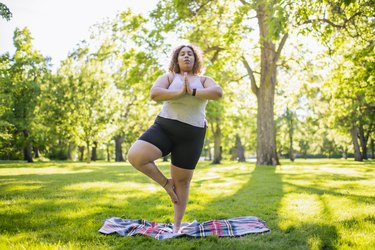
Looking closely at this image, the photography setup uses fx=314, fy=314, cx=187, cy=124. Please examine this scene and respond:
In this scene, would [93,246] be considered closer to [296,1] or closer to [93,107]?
[296,1]

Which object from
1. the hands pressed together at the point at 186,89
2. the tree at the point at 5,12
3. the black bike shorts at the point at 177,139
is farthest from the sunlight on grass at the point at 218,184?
the tree at the point at 5,12

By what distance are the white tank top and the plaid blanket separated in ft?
4.58

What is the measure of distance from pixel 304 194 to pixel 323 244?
14.2 feet

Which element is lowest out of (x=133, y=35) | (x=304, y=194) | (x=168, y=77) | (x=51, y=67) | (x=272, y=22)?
(x=304, y=194)

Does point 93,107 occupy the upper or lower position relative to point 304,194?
upper

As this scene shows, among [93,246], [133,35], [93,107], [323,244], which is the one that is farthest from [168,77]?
[93,107]

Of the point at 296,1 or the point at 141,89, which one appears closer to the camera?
the point at 296,1

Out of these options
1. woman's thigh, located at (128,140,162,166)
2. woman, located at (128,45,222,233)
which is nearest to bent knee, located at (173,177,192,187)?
woman, located at (128,45,222,233)

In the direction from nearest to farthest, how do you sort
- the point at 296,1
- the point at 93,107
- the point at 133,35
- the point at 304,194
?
the point at 296,1 < the point at 304,194 < the point at 133,35 < the point at 93,107

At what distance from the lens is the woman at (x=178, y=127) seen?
145 inches

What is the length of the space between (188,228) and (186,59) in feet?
7.45

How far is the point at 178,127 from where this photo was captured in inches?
150

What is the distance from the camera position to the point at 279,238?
379cm

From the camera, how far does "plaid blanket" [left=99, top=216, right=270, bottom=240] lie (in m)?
3.98
